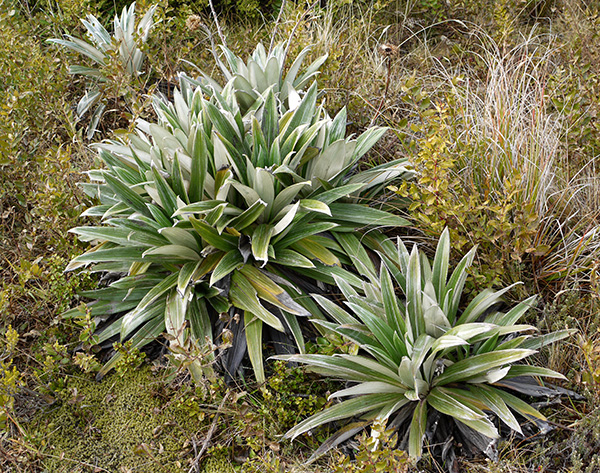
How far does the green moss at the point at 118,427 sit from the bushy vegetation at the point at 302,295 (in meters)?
0.01

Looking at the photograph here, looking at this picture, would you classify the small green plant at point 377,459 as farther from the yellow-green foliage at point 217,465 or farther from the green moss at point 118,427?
the green moss at point 118,427

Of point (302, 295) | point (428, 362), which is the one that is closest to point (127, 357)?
point (302, 295)

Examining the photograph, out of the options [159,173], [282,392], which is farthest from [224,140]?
[282,392]

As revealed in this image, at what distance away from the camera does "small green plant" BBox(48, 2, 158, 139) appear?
403 cm

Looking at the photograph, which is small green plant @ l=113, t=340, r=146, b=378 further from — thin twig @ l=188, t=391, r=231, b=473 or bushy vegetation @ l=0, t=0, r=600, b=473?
thin twig @ l=188, t=391, r=231, b=473

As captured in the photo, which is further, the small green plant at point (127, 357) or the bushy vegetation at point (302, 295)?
the small green plant at point (127, 357)

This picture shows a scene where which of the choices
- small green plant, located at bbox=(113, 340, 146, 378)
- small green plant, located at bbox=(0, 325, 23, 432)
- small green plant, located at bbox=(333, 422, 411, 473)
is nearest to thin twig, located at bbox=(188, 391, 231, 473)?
small green plant, located at bbox=(113, 340, 146, 378)

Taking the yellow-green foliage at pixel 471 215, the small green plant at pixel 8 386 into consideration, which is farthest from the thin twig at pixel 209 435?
the yellow-green foliage at pixel 471 215

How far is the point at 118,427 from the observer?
8.75 ft

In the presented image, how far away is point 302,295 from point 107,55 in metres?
2.61

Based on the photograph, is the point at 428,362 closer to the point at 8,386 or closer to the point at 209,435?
the point at 209,435

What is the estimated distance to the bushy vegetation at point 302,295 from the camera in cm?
239

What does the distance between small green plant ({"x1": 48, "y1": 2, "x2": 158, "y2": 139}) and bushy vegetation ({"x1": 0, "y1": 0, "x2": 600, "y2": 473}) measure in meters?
0.66

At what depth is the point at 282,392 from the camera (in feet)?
8.54
